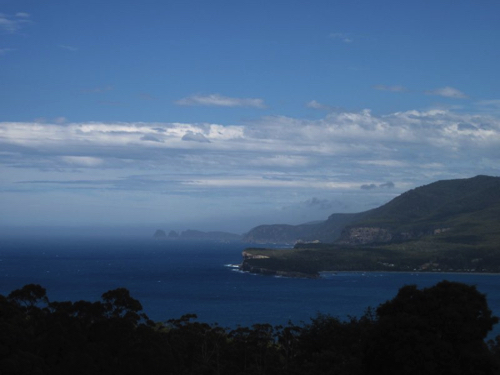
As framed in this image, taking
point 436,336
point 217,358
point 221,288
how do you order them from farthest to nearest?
point 221,288, point 217,358, point 436,336

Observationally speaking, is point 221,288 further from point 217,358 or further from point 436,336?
point 436,336

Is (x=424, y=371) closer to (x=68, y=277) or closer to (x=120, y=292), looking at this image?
(x=120, y=292)

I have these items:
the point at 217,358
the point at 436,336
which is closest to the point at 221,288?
the point at 217,358

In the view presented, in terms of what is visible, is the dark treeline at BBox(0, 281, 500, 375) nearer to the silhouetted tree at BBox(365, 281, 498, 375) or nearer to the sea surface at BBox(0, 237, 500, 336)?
the silhouetted tree at BBox(365, 281, 498, 375)

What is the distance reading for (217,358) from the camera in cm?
3556

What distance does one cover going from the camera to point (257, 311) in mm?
96625

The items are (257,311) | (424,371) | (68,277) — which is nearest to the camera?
(424,371)

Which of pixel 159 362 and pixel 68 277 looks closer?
pixel 159 362

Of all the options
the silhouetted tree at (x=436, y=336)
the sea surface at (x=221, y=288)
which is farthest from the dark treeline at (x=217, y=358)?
the sea surface at (x=221, y=288)

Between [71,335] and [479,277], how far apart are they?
161 meters

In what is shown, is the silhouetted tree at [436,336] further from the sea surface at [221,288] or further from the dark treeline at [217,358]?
the sea surface at [221,288]

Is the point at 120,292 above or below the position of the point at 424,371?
above

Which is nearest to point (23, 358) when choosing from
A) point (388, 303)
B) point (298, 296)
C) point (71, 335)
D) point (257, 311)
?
point (71, 335)

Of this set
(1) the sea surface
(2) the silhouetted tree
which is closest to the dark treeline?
(2) the silhouetted tree
